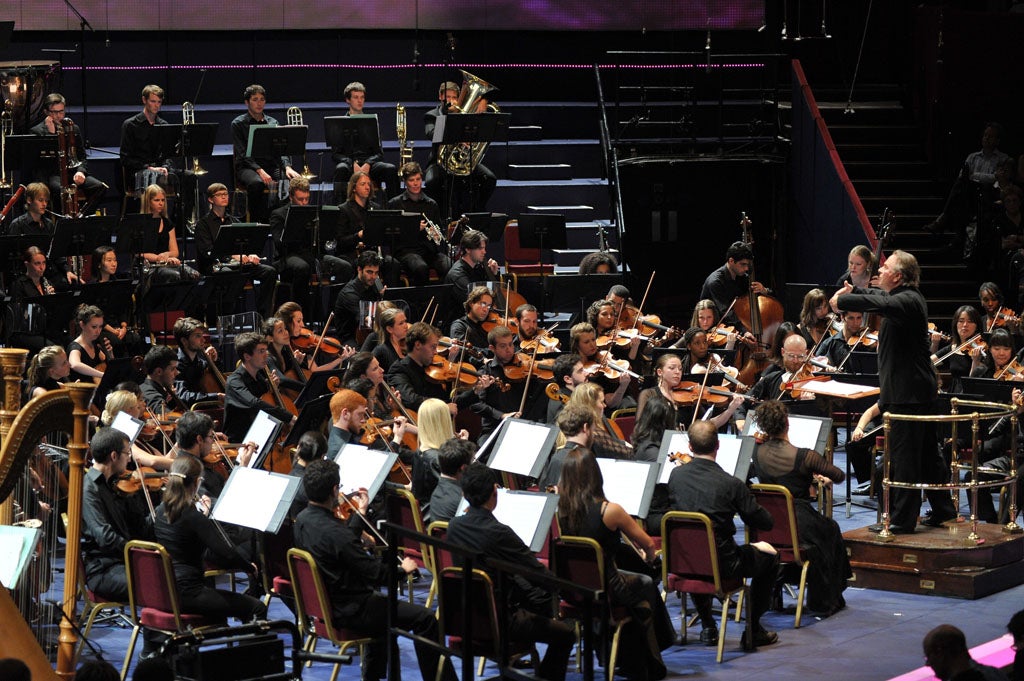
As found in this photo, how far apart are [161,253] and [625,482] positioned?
7354 mm

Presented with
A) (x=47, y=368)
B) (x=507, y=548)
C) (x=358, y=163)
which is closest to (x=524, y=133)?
(x=358, y=163)

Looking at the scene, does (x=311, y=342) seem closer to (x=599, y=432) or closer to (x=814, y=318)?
(x=599, y=432)

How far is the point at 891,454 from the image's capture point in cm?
923

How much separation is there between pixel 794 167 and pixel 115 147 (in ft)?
26.3

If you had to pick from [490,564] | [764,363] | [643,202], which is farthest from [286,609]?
[643,202]

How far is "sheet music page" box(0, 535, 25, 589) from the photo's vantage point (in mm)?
5812

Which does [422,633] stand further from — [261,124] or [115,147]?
[115,147]

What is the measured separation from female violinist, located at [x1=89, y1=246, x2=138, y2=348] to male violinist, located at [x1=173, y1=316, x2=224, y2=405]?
0.91 m

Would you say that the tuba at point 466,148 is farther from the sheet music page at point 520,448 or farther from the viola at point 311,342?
the sheet music page at point 520,448

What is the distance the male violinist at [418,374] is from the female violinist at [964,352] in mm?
3640

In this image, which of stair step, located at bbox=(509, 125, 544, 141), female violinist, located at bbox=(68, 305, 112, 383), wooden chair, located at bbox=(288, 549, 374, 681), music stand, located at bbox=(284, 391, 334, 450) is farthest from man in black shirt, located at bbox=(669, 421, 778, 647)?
stair step, located at bbox=(509, 125, 544, 141)

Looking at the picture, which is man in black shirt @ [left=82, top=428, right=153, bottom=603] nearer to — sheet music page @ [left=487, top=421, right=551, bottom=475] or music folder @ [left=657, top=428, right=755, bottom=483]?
sheet music page @ [left=487, top=421, right=551, bottom=475]

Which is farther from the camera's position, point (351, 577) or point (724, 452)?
point (724, 452)

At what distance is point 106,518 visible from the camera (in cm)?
778
